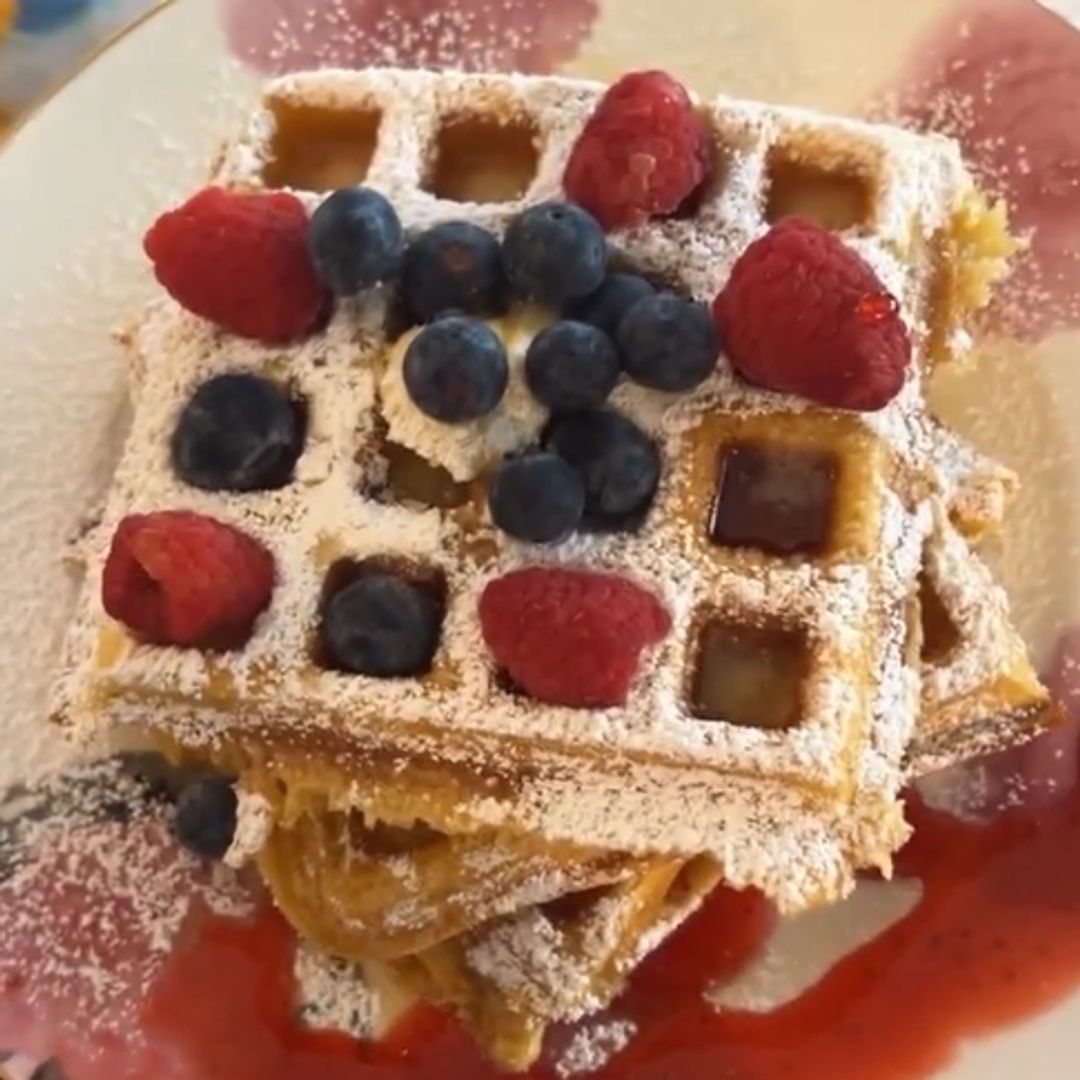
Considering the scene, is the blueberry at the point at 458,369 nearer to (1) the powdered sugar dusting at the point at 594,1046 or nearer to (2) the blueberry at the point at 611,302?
(2) the blueberry at the point at 611,302

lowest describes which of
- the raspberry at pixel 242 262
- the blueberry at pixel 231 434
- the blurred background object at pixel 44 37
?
the blurred background object at pixel 44 37

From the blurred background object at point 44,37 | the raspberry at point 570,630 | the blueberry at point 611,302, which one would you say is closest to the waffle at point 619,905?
the raspberry at point 570,630

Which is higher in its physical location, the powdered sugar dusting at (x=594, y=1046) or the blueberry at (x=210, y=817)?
the blueberry at (x=210, y=817)

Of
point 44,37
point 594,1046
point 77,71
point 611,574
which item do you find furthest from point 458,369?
point 44,37

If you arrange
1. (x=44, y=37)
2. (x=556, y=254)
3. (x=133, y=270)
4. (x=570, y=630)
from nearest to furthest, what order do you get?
(x=570, y=630)
(x=556, y=254)
(x=133, y=270)
(x=44, y=37)

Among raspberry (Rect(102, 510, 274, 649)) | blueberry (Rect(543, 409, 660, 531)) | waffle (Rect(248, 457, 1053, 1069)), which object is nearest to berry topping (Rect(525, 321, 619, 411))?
blueberry (Rect(543, 409, 660, 531))

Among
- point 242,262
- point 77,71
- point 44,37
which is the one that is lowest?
point 44,37

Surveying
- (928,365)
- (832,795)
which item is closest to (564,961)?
(832,795)

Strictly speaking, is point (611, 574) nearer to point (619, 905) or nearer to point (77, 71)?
point (619, 905)
